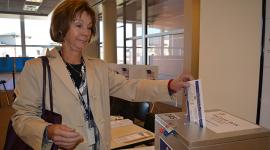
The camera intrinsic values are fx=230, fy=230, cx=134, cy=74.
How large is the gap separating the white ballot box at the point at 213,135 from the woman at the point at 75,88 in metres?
0.21

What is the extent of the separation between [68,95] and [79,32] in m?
0.31

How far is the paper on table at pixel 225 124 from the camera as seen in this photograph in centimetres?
77

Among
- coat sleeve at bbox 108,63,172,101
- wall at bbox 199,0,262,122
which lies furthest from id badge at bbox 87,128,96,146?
wall at bbox 199,0,262,122

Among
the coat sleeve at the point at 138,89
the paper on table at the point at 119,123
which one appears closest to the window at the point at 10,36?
the paper on table at the point at 119,123

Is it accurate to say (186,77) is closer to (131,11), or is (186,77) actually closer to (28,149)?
(28,149)

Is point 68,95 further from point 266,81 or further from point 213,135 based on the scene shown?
point 266,81

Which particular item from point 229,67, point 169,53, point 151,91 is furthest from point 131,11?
point 151,91

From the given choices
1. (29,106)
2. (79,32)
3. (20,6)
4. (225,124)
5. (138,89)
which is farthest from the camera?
(20,6)

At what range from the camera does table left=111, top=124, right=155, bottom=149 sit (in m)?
1.72

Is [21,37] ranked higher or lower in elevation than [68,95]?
higher

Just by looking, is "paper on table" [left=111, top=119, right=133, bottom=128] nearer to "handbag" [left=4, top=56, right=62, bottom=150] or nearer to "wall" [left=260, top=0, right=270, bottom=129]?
"handbag" [left=4, top=56, right=62, bottom=150]

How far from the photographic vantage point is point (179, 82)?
107 cm

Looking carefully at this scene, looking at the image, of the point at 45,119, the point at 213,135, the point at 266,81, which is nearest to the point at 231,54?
the point at 266,81

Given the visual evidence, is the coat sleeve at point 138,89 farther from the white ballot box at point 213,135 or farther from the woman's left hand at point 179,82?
the white ballot box at point 213,135
